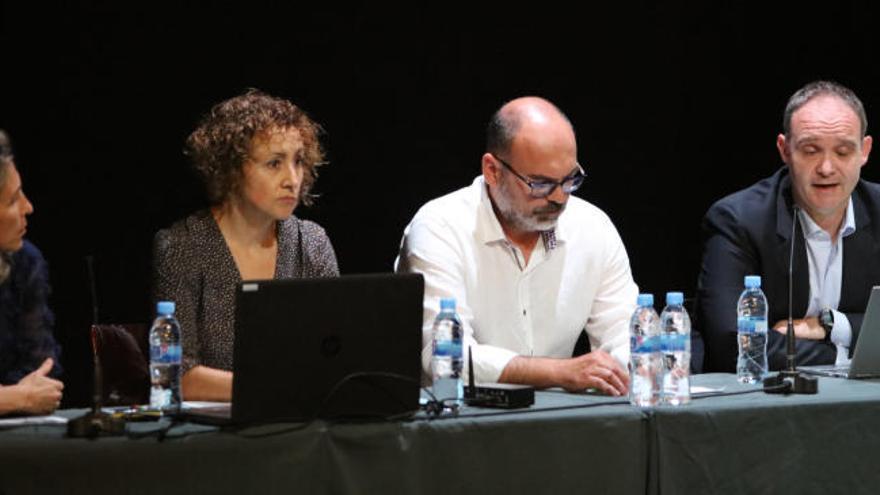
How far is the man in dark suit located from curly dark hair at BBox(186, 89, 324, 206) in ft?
4.08

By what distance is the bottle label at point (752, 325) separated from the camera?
3.18 metres

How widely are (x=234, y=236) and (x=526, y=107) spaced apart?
864 mm

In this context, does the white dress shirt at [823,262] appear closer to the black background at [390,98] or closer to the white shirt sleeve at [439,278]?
the white shirt sleeve at [439,278]

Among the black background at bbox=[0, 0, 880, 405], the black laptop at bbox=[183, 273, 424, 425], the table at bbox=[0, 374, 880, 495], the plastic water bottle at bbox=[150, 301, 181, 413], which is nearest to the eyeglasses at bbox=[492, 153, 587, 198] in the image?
the table at bbox=[0, 374, 880, 495]

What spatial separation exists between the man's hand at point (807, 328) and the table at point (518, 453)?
2.07 feet

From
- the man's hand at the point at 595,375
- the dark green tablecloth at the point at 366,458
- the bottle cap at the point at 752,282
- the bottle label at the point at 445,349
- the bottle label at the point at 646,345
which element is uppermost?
the bottle cap at the point at 752,282

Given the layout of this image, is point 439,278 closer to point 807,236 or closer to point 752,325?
point 752,325

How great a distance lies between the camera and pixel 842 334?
3381 millimetres

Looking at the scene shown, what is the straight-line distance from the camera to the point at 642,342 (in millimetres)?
2688

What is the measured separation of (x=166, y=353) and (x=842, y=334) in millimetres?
1902

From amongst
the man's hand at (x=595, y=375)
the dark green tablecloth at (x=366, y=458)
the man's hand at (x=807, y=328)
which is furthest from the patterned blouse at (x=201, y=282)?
the man's hand at (x=807, y=328)

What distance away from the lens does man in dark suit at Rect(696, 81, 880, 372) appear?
137 inches

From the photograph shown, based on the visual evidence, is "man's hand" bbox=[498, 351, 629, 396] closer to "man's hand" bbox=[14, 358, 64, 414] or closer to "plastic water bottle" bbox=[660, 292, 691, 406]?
"plastic water bottle" bbox=[660, 292, 691, 406]

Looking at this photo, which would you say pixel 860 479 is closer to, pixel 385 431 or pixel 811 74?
pixel 385 431
